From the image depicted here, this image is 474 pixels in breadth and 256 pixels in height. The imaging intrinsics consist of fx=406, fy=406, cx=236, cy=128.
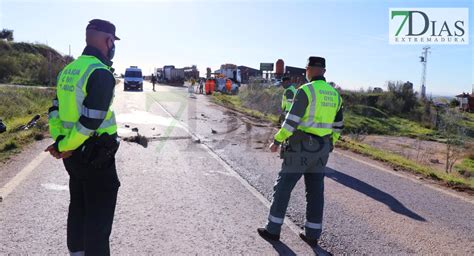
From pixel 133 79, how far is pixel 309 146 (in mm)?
37186

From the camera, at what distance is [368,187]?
22.5 feet

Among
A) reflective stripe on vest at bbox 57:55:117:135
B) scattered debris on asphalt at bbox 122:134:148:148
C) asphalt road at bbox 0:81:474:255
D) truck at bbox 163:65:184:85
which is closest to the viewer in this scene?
reflective stripe on vest at bbox 57:55:117:135

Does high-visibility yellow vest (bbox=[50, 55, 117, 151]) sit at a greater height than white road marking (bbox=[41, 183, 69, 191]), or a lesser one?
greater

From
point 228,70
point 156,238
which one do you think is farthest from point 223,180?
point 228,70

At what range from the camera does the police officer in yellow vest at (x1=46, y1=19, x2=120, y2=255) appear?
282cm

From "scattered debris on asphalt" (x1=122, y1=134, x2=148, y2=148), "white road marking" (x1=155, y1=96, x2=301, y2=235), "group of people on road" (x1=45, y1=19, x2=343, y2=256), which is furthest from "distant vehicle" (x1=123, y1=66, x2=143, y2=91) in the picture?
"group of people on road" (x1=45, y1=19, x2=343, y2=256)

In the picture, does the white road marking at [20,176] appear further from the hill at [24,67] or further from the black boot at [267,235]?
the hill at [24,67]

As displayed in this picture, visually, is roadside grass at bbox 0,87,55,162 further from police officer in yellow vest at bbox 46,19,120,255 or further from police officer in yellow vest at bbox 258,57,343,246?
police officer in yellow vest at bbox 258,57,343,246

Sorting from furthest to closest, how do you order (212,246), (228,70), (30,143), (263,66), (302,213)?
(263,66) → (228,70) → (30,143) → (302,213) → (212,246)

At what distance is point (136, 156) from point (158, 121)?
649cm

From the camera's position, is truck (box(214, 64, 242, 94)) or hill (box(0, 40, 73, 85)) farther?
hill (box(0, 40, 73, 85))

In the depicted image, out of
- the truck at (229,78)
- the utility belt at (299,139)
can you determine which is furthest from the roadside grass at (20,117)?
the truck at (229,78)

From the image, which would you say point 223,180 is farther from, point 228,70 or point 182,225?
point 228,70

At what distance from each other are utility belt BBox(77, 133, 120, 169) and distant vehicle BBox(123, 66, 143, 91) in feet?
124
